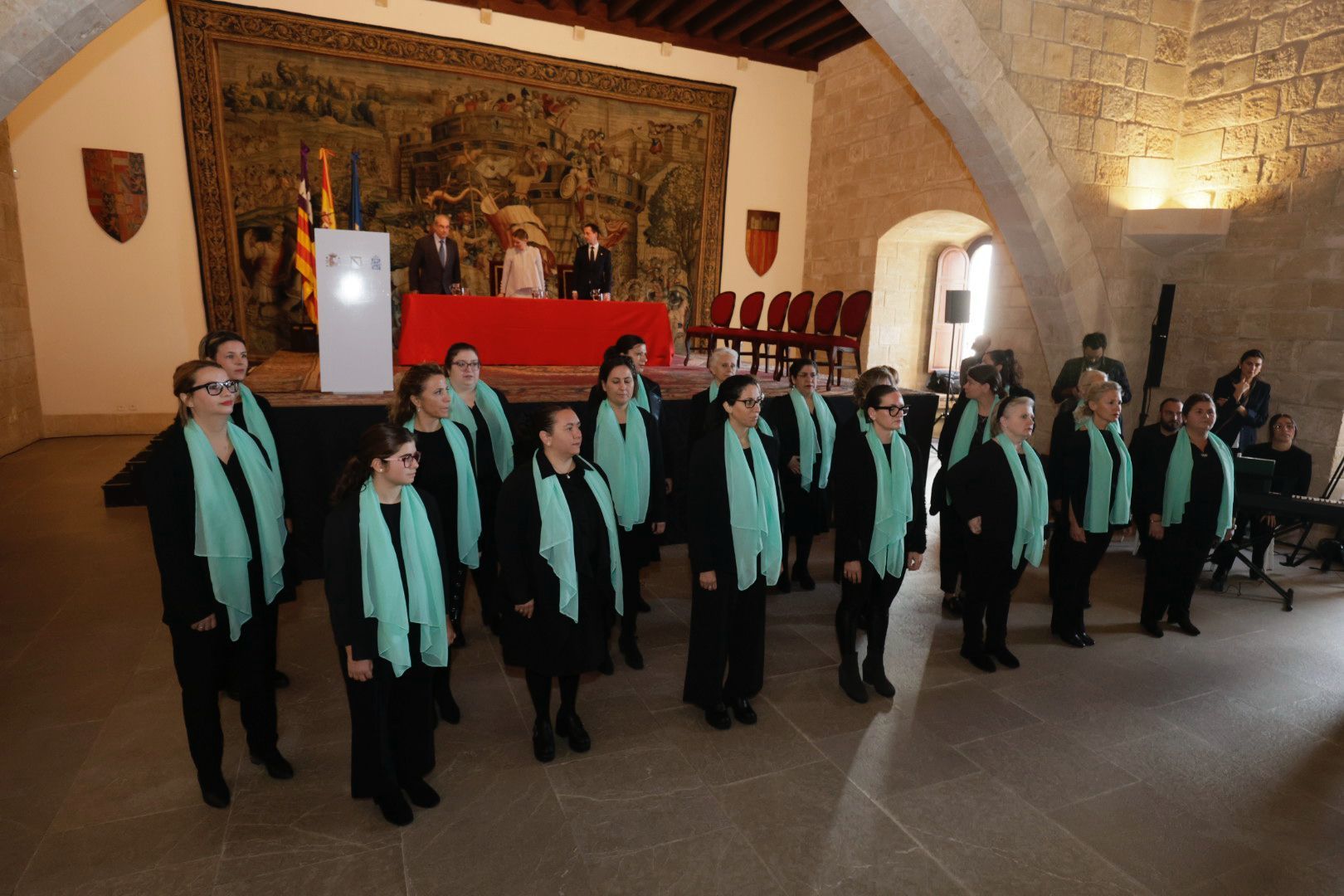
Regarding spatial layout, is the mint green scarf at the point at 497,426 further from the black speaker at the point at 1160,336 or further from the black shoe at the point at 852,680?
the black speaker at the point at 1160,336

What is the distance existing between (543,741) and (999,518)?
2525mm

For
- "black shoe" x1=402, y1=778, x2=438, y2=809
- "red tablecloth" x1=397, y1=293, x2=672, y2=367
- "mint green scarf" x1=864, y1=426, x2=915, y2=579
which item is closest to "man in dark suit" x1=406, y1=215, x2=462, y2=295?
"red tablecloth" x1=397, y1=293, x2=672, y2=367

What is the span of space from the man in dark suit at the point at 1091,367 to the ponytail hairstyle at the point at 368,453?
20.5 feet

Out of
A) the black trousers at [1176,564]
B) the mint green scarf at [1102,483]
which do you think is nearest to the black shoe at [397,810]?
the mint green scarf at [1102,483]

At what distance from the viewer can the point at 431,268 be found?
8.06m

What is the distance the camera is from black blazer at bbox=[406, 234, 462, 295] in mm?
8016

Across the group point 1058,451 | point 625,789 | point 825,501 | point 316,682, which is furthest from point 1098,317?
point 316,682

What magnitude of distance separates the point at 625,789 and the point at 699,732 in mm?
530

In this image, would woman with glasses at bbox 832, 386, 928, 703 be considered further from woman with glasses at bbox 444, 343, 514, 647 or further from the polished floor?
woman with glasses at bbox 444, 343, 514, 647

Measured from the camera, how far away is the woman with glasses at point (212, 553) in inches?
101

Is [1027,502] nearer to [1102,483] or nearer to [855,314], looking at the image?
[1102,483]

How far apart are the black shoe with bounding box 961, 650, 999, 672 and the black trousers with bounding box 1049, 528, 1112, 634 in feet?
2.31

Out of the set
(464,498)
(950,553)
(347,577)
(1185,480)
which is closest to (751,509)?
(464,498)

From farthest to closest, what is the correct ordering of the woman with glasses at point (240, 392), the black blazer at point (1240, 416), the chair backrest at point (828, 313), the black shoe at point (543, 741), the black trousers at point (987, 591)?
1. the chair backrest at point (828, 313)
2. the black blazer at point (1240, 416)
3. the black trousers at point (987, 591)
4. the woman with glasses at point (240, 392)
5. the black shoe at point (543, 741)
